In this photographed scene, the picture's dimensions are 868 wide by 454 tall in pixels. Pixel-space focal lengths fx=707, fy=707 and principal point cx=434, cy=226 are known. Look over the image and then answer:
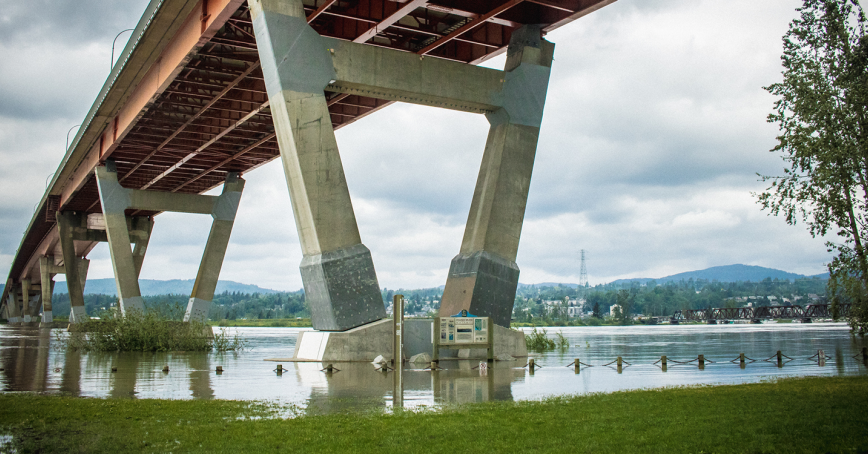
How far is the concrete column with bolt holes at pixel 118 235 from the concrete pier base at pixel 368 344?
34.6 metres

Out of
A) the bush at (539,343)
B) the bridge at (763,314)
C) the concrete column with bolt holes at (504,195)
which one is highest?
the concrete column with bolt holes at (504,195)

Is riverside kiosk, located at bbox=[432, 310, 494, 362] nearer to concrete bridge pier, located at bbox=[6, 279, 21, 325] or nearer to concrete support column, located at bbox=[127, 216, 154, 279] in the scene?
concrete support column, located at bbox=[127, 216, 154, 279]

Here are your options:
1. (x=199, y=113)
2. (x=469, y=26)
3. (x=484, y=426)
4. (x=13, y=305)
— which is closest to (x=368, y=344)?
(x=469, y=26)

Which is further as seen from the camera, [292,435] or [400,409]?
[400,409]

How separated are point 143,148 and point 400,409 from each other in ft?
146

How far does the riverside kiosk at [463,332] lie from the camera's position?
68.8 ft

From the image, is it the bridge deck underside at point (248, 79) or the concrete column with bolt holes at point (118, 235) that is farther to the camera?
the concrete column with bolt holes at point (118, 235)

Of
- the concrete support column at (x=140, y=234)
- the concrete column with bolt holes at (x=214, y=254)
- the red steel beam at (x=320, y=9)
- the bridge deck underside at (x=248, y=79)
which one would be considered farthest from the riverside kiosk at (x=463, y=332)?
the concrete support column at (x=140, y=234)

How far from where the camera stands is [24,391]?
14148mm

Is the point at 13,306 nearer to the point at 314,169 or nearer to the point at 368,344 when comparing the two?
the point at 314,169

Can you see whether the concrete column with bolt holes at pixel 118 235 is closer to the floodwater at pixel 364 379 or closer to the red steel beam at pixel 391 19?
the floodwater at pixel 364 379

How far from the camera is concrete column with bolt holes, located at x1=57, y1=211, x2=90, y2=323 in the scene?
71000 millimetres

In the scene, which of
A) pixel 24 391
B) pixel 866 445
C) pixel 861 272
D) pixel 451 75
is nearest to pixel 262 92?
pixel 451 75

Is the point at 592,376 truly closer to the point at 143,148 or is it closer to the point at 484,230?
the point at 484,230
